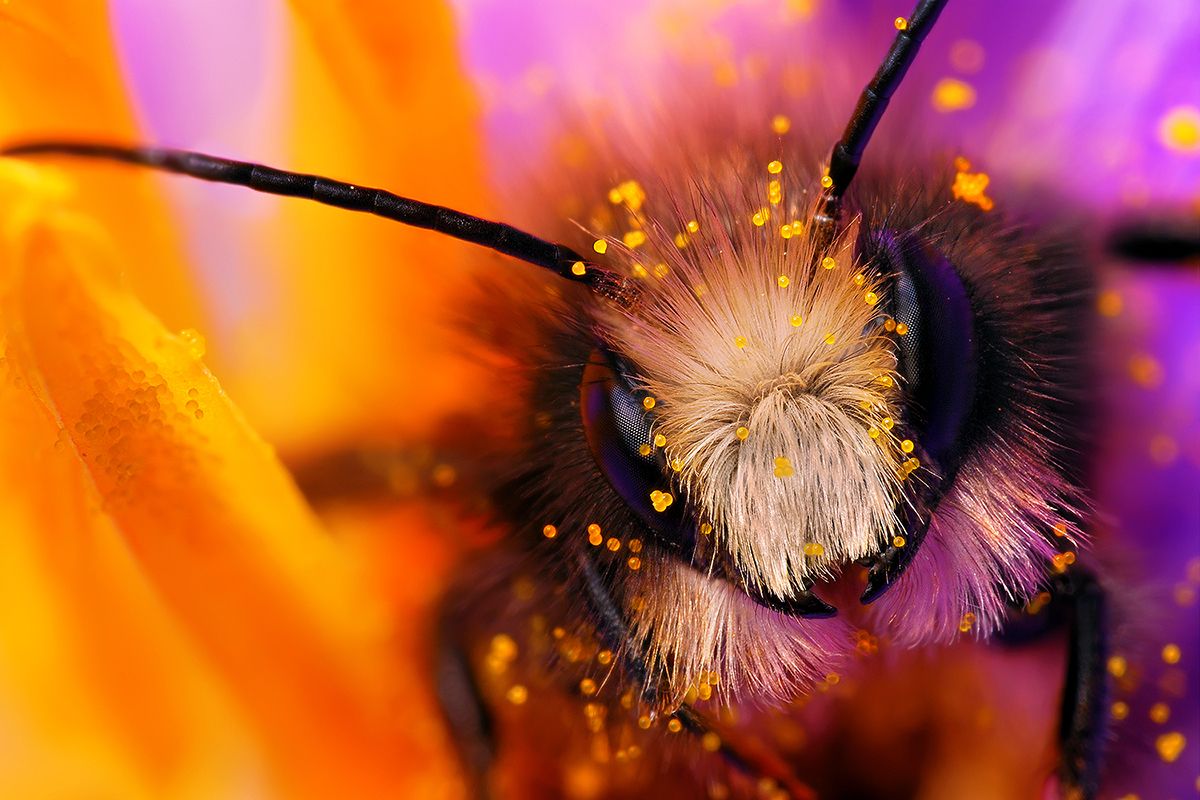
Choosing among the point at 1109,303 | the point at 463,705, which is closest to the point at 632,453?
the point at 463,705

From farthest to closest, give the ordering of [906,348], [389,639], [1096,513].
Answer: [389,639], [1096,513], [906,348]

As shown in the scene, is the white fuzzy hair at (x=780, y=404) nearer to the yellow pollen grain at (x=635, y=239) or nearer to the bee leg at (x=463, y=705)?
the yellow pollen grain at (x=635, y=239)

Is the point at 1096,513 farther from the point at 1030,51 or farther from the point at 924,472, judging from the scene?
the point at 1030,51

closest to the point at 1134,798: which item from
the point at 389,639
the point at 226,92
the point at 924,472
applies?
the point at 924,472

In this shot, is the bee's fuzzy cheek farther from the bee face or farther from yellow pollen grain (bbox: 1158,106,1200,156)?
yellow pollen grain (bbox: 1158,106,1200,156)

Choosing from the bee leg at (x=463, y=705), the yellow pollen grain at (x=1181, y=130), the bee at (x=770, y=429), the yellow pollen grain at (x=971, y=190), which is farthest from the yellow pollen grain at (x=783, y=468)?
the yellow pollen grain at (x=1181, y=130)

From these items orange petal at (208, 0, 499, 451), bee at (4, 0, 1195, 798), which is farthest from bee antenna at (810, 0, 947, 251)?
orange petal at (208, 0, 499, 451)

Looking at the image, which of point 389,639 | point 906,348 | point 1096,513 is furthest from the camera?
point 389,639
